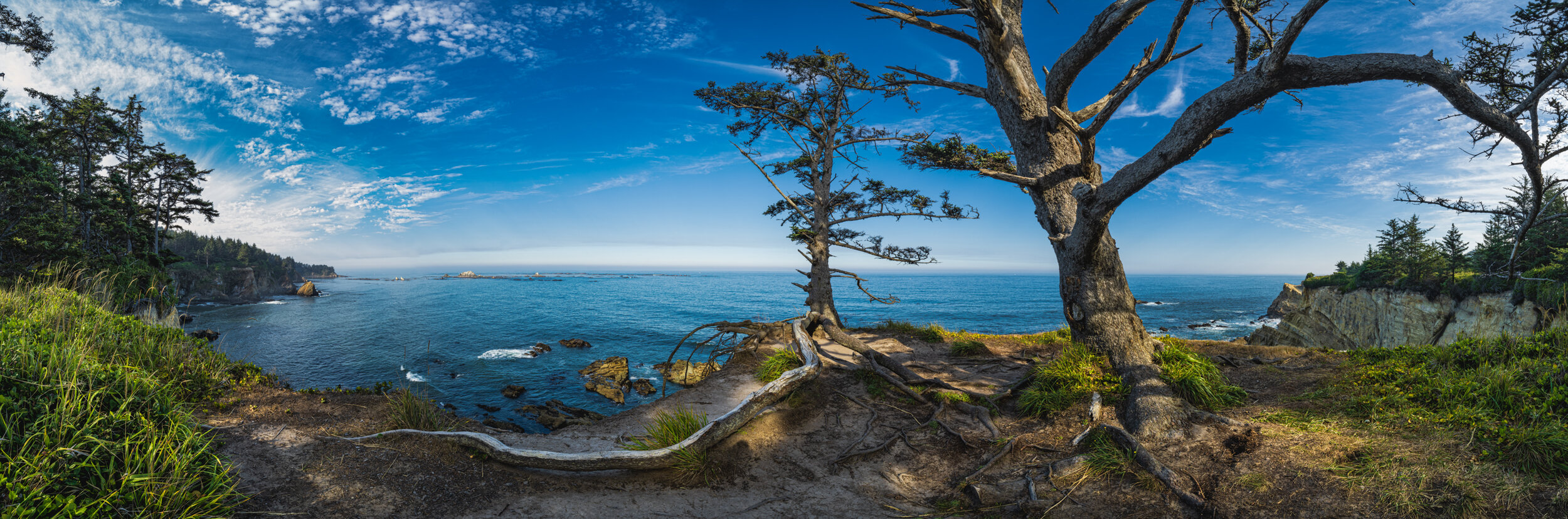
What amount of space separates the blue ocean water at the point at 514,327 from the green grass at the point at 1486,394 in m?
12.2

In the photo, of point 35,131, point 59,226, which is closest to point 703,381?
point 59,226

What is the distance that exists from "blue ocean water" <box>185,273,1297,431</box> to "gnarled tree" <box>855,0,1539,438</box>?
32.6 ft

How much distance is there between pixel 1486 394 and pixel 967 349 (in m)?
6.16

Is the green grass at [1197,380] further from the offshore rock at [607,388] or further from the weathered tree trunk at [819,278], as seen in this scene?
the offshore rock at [607,388]

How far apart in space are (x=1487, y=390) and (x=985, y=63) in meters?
5.75

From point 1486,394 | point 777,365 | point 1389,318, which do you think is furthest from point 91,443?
point 1389,318

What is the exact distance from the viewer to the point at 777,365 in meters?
8.18

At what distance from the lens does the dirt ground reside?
154 inches

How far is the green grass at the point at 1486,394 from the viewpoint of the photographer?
3473mm

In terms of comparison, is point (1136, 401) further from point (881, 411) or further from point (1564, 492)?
point (881, 411)

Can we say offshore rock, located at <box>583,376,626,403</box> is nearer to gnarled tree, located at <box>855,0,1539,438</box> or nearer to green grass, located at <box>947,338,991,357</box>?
green grass, located at <box>947,338,991,357</box>

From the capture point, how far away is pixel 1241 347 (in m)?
9.44

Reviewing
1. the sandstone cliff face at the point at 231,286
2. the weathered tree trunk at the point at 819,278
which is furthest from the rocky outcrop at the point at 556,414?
the sandstone cliff face at the point at 231,286

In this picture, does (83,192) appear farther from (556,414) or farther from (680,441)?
(680,441)
